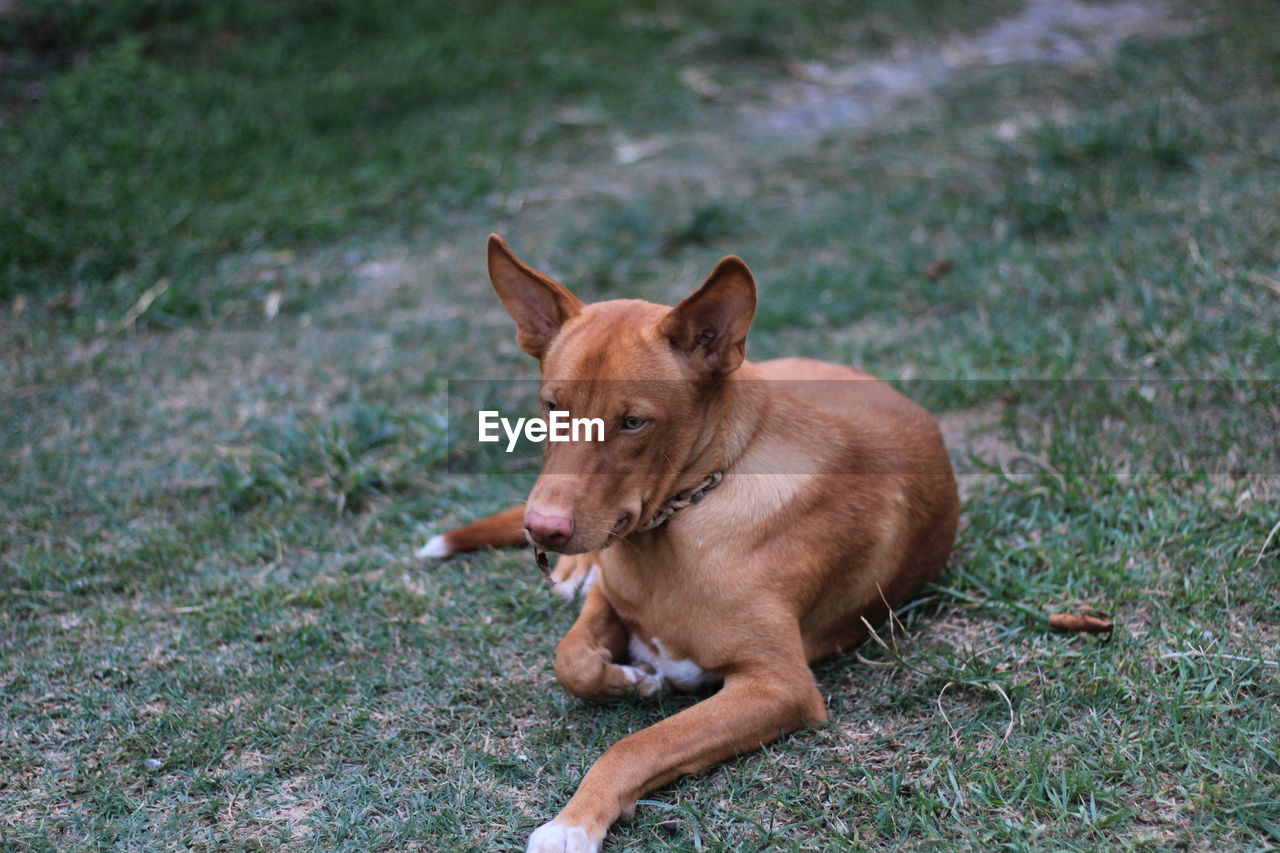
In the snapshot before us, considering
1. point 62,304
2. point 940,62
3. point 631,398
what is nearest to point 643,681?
point 631,398

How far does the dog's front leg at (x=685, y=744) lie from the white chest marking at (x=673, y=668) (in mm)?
153

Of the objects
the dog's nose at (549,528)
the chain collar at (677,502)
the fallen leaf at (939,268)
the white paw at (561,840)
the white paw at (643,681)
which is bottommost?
the white paw at (643,681)

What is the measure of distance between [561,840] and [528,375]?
3.17 m

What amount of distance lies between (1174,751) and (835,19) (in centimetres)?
824

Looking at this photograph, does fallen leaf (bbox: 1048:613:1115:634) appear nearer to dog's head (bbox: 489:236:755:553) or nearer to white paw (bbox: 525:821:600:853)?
dog's head (bbox: 489:236:755:553)

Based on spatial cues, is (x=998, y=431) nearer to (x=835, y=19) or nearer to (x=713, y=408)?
(x=713, y=408)

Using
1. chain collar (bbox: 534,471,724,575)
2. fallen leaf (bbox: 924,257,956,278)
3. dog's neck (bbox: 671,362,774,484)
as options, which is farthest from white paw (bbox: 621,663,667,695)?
fallen leaf (bbox: 924,257,956,278)

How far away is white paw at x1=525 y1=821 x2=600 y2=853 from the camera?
2.81 meters

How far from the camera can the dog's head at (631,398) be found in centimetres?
305

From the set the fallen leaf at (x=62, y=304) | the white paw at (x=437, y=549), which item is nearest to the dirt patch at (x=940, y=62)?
the fallen leaf at (x=62, y=304)

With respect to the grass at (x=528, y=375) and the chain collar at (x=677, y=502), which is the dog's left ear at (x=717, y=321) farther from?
the grass at (x=528, y=375)

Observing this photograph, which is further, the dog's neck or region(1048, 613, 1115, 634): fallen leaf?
region(1048, 613, 1115, 634): fallen leaf

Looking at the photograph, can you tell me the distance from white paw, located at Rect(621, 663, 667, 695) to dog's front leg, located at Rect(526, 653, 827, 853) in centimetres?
26

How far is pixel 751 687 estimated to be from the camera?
126 inches
